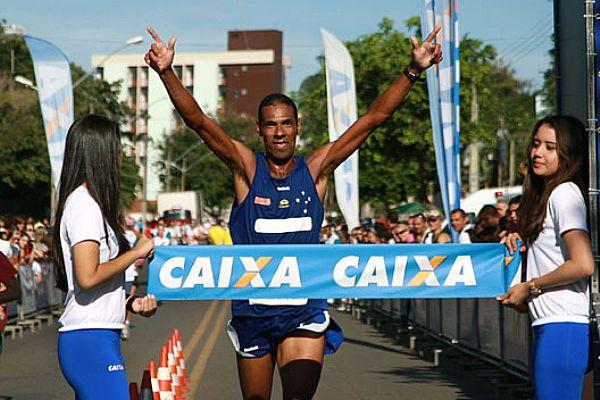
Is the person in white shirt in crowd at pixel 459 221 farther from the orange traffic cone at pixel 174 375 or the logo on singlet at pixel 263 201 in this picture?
the logo on singlet at pixel 263 201

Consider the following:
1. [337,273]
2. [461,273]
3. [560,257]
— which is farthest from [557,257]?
[337,273]

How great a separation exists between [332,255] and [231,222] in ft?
2.01

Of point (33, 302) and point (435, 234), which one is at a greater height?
point (435, 234)

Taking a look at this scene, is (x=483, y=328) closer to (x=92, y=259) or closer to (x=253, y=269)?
(x=253, y=269)

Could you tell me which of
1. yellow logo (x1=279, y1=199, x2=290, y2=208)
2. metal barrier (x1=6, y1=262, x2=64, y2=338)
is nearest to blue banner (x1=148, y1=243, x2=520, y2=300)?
yellow logo (x1=279, y1=199, x2=290, y2=208)

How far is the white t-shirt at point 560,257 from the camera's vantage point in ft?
16.7

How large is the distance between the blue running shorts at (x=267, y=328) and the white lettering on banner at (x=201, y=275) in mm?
361

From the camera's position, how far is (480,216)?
14102mm

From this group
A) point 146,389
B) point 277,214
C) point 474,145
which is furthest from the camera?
point 474,145

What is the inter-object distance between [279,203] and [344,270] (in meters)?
0.72

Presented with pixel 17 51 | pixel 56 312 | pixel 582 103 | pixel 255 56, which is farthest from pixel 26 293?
pixel 255 56

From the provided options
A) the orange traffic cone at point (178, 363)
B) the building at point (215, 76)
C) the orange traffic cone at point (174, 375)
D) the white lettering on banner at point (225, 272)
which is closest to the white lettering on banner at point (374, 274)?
the white lettering on banner at point (225, 272)

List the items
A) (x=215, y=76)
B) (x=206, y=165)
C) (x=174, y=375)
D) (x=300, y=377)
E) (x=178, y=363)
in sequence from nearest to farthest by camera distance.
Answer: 1. (x=300, y=377)
2. (x=174, y=375)
3. (x=178, y=363)
4. (x=206, y=165)
5. (x=215, y=76)

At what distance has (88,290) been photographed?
475cm
